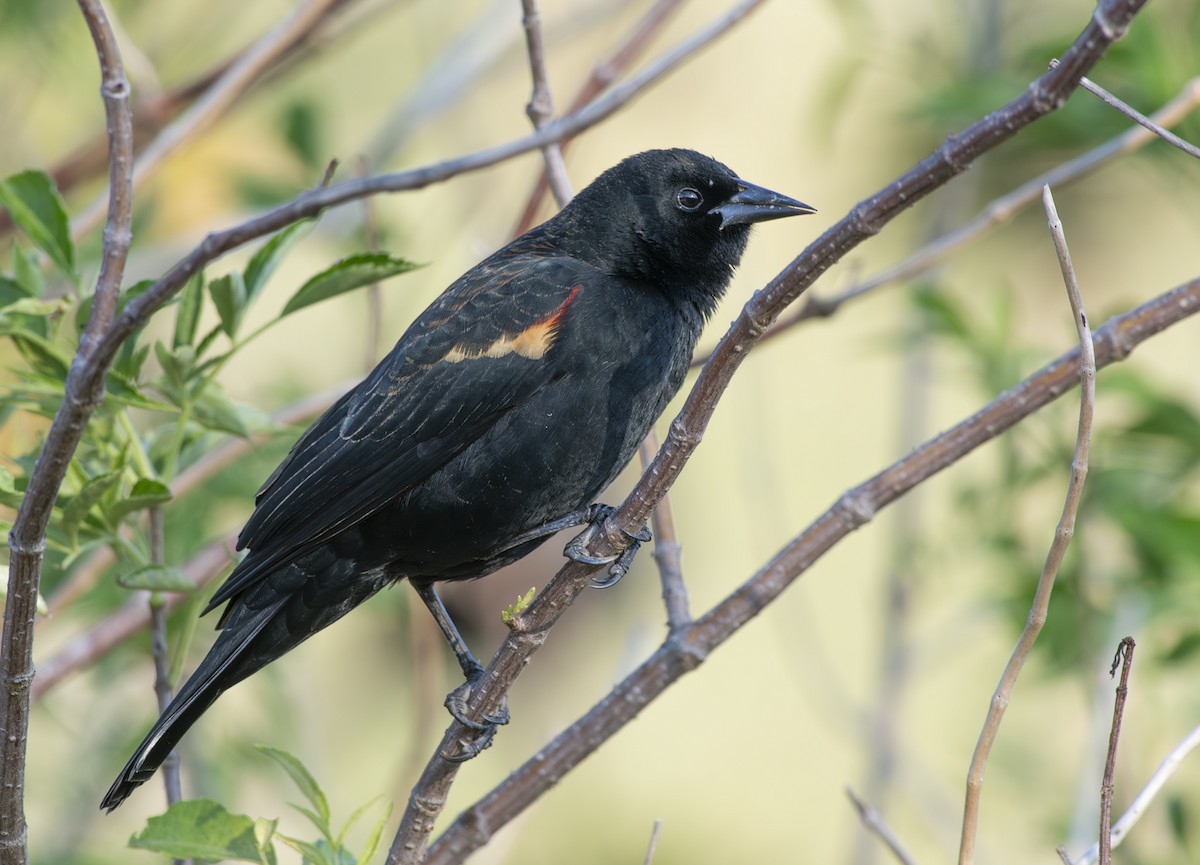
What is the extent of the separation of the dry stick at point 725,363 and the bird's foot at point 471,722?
0.02 meters

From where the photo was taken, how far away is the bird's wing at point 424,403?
8.36 ft

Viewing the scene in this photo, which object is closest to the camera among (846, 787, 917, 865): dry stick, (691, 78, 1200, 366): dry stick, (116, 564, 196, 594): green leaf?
(846, 787, 917, 865): dry stick

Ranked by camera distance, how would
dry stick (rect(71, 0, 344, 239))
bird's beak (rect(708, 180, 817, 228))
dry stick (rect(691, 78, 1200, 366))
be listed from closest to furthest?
dry stick (rect(691, 78, 1200, 366)) < dry stick (rect(71, 0, 344, 239)) < bird's beak (rect(708, 180, 817, 228))

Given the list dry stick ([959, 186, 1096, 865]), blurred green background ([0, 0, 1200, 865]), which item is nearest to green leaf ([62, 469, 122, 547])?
blurred green background ([0, 0, 1200, 865])

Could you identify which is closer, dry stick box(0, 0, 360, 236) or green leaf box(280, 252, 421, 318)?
green leaf box(280, 252, 421, 318)

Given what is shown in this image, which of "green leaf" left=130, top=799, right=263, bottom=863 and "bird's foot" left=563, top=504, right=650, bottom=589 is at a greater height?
"bird's foot" left=563, top=504, right=650, bottom=589

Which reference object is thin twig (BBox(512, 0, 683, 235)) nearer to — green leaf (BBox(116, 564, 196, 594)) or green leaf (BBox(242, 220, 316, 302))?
green leaf (BBox(242, 220, 316, 302))

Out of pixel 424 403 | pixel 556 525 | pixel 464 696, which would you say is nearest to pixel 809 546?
pixel 556 525

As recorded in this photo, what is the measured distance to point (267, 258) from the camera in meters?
2.21

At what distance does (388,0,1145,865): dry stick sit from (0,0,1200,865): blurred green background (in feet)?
2.36

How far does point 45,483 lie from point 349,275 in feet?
2.38

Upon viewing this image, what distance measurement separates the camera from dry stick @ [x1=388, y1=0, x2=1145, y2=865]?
1.33 m

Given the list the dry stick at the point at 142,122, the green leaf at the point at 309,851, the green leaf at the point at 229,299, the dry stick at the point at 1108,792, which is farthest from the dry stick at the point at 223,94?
the dry stick at the point at 1108,792

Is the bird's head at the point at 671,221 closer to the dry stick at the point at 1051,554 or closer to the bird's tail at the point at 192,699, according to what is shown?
the bird's tail at the point at 192,699
